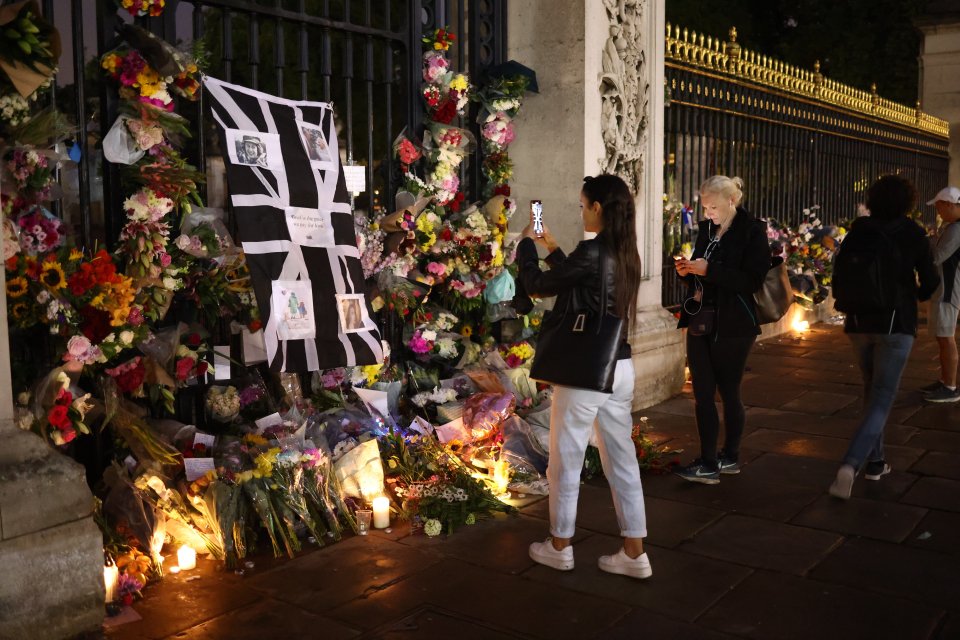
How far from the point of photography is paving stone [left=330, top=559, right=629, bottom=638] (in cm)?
374

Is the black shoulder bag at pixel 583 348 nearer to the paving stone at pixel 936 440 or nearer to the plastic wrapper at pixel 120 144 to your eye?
the plastic wrapper at pixel 120 144

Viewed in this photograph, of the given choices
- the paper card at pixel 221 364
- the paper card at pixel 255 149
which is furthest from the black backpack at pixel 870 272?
the paper card at pixel 221 364

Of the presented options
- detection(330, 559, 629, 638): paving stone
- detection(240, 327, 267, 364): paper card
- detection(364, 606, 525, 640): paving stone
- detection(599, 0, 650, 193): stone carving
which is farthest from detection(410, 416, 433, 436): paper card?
detection(599, 0, 650, 193): stone carving

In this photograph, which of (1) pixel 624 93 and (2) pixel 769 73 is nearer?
(1) pixel 624 93

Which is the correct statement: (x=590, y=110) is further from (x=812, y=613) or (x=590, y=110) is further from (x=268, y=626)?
(x=268, y=626)

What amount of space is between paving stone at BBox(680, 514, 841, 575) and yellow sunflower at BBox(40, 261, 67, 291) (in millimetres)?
3012

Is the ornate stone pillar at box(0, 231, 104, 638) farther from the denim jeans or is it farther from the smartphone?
the denim jeans

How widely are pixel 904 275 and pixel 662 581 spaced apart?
234 cm

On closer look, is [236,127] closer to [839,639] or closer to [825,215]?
[839,639]

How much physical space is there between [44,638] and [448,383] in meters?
3.14

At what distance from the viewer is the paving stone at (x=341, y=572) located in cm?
404

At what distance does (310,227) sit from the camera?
5332 mm

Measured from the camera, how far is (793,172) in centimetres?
1270

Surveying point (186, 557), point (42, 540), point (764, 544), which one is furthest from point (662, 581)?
point (42, 540)
